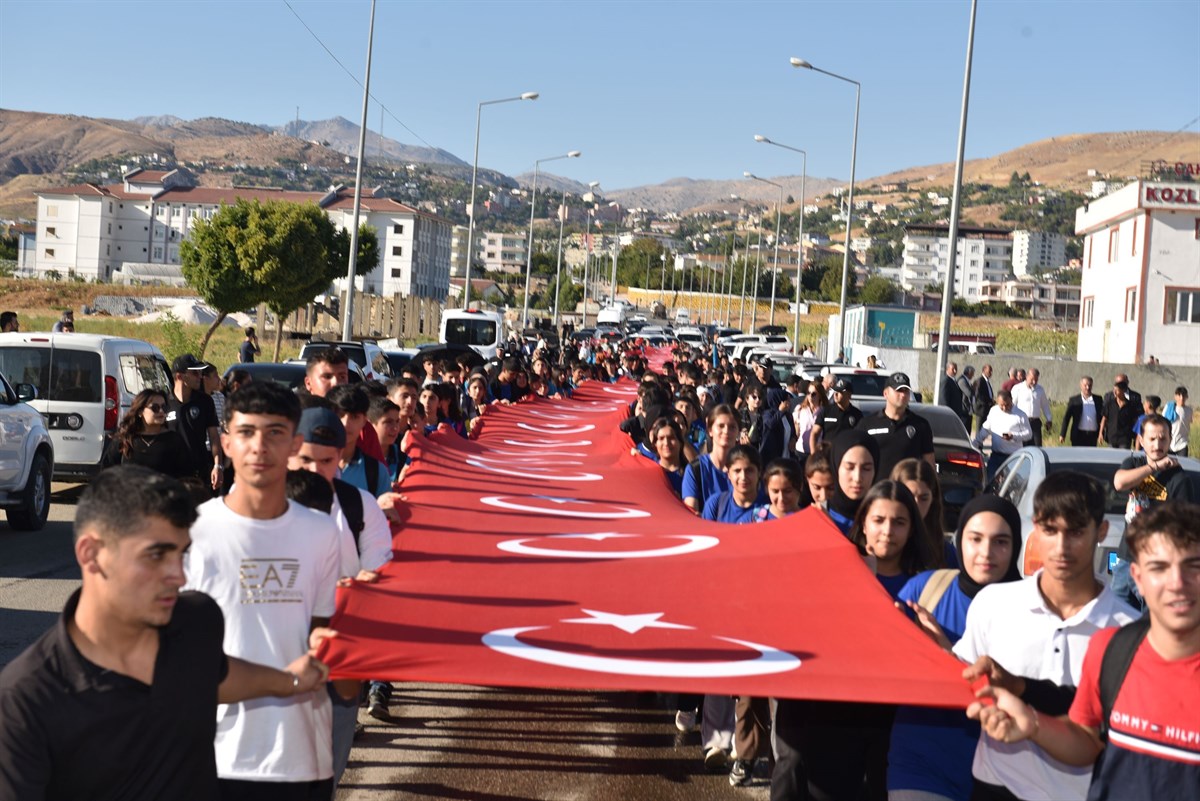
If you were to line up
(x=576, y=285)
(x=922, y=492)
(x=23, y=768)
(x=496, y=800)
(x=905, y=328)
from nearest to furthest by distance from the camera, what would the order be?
(x=23, y=768), (x=496, y=800), (x=922, y=492), (x=905, y=328), (x=576, y=285)

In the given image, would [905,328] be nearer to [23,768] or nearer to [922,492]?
[922,492]

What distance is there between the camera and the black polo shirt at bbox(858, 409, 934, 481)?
12883mm

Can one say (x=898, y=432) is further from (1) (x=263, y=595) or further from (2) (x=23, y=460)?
(1) (x=263, y=595)

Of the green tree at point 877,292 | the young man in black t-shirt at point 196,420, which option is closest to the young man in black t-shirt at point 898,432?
the young man in black t-shirt at point 196,420

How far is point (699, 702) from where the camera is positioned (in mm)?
9484

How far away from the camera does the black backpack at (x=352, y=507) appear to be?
611 centimetres

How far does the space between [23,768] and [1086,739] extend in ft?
9.39

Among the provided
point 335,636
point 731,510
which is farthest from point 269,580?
point 731,510

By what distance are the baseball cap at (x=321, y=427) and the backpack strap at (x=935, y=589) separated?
7.84 ft

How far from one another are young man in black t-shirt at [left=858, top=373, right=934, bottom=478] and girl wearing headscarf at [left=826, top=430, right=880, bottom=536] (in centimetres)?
434

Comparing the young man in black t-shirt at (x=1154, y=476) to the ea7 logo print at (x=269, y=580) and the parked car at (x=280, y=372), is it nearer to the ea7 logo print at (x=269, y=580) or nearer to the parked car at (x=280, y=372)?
the ea7 logo print at (x=269, y=580)

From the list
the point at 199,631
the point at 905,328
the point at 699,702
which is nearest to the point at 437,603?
the point at 199,631

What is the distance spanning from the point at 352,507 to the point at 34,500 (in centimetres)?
1118

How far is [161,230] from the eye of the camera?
19575 cm
